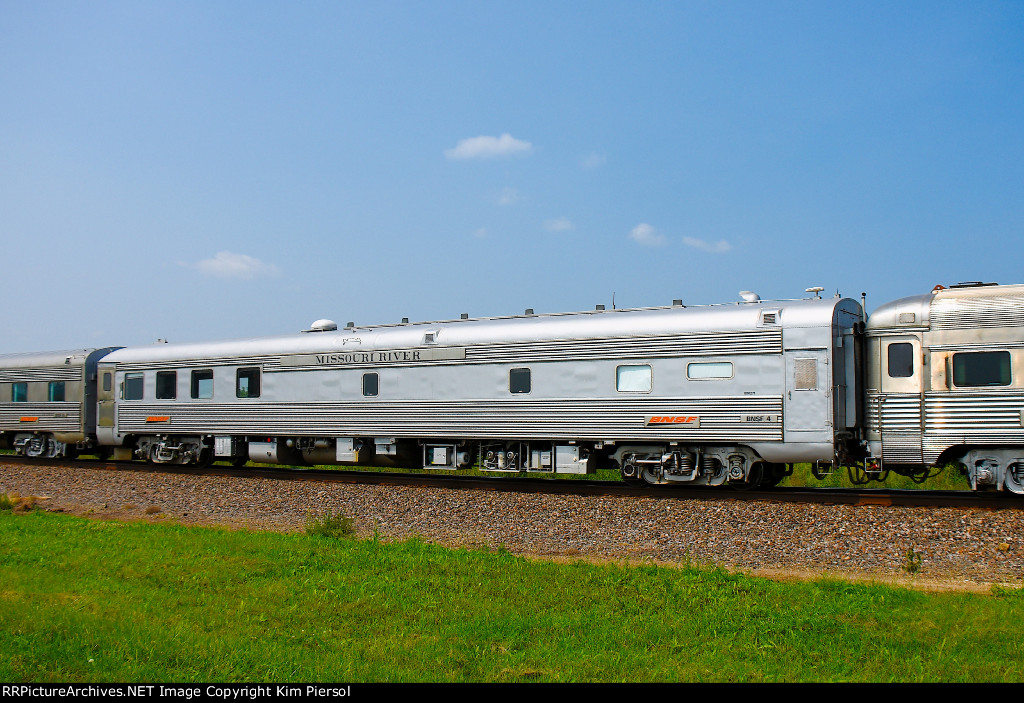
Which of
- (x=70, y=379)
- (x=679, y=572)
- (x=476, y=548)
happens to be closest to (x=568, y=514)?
(x=476, y=548)

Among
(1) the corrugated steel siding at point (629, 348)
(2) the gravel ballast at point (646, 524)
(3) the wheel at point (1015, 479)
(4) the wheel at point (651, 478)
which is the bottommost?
(2) the gravel ballast at point (646, 524)

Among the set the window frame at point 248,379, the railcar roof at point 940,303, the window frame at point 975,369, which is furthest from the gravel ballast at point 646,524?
the window frame at point 248,379

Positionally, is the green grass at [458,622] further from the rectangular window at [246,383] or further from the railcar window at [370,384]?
the rectangular window at [246,383]

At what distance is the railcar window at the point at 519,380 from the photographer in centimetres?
1711

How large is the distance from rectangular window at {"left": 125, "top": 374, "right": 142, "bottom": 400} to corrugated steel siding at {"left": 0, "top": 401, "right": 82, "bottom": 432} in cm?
259

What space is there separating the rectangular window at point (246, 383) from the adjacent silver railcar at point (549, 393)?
0.11ft

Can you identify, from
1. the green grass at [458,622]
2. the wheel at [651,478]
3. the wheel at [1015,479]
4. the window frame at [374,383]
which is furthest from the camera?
the window frame at [374,383]

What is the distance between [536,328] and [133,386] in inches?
525

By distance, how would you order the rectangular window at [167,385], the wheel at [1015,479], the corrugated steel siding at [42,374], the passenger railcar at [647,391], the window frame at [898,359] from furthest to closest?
the corrugated steel siding at [42,374] → the rectangular window at [167,385] → the window frame at [898,359] → the passenger railcar at [647,391] → the wheel at [1015,479]

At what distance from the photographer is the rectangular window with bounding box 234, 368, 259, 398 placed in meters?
21.2

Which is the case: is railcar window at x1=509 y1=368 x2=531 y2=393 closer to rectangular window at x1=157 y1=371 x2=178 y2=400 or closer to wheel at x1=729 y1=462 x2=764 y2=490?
wheel at x1=729 y1=462 x2=764 y2=490

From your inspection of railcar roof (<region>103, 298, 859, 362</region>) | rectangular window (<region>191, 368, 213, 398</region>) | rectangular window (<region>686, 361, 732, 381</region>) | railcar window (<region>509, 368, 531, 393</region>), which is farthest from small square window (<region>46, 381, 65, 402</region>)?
rectangular window (<region>686, 361, 732, 381</region>)

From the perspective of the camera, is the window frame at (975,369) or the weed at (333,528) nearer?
the weed at (333,528)

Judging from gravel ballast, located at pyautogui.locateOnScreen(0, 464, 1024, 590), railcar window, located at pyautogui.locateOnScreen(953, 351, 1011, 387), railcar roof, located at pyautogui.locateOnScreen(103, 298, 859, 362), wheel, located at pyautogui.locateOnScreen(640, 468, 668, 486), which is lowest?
gravel ballast, located at pyautogui.locateOnScreen(0, 464, 1024, 590)
